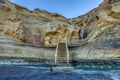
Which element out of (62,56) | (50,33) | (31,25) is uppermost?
(31,25)

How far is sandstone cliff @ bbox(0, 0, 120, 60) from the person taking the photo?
34.7 metres

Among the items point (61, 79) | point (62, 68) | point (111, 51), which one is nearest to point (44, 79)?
point (61, 79)

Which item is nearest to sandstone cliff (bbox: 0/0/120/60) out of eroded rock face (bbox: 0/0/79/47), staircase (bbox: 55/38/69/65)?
eroded rock face (bbox: 0/0/79/47)

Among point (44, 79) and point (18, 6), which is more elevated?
point (18, 6)

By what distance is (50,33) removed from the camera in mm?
54938

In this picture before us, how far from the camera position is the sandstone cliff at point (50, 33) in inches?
1367

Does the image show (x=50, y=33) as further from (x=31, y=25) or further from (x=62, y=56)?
(x=62, y=56)

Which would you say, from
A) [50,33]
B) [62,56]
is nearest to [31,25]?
[50,33]

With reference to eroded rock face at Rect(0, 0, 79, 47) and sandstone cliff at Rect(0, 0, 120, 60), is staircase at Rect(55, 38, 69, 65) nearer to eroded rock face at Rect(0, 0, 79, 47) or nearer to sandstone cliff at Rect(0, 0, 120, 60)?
sandstone cliff at Rect(0, 0, 120, 60)

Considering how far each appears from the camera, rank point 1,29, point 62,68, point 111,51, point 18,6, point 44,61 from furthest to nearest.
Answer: point 18,6 < point 1,29 < point 44,61 < point 111,51 < point 62,68

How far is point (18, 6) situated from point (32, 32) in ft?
32.8

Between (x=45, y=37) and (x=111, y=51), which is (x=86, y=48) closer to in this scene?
(x=111, y=51)

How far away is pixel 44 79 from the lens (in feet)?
57.3

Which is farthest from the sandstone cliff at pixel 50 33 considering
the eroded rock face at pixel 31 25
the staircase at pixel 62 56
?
the staircase at pixel 62 56
